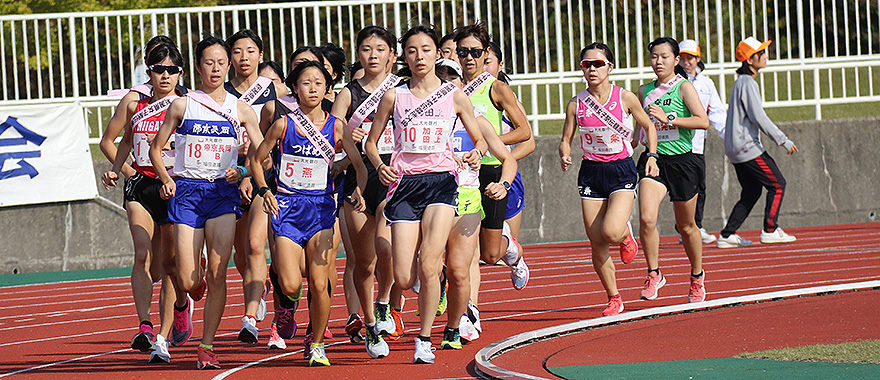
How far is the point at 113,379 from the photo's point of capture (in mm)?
8031

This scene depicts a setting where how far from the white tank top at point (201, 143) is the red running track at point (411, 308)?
1176mm

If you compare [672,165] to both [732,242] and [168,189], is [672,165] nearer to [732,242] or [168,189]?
[168,189]

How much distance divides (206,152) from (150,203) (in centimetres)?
66

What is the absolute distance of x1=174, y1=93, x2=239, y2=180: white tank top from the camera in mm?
8367

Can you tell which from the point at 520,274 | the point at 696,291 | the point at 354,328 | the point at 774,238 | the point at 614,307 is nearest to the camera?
the point at 354,328

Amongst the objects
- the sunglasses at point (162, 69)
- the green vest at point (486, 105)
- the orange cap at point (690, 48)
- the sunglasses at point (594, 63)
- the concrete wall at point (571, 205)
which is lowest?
the concrete wall at point (571, 205)

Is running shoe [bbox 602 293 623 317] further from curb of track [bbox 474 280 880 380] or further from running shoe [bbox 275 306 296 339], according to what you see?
running shoe [bbox 275 306 296 339]

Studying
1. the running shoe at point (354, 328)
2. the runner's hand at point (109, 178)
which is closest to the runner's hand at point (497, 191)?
the running shoe at point (354, 328)

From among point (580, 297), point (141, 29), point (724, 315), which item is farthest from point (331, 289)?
point (141, 29)

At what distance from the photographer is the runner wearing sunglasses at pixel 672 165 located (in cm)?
1058

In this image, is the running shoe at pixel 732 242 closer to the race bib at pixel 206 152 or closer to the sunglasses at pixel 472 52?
the sunglasses at pixel 472 52

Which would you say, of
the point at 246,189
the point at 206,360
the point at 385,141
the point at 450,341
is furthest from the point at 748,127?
the point at 206,360

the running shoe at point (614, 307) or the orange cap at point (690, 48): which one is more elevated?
the orange cap at point (690, 48)

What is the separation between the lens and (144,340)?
8.62 metres
